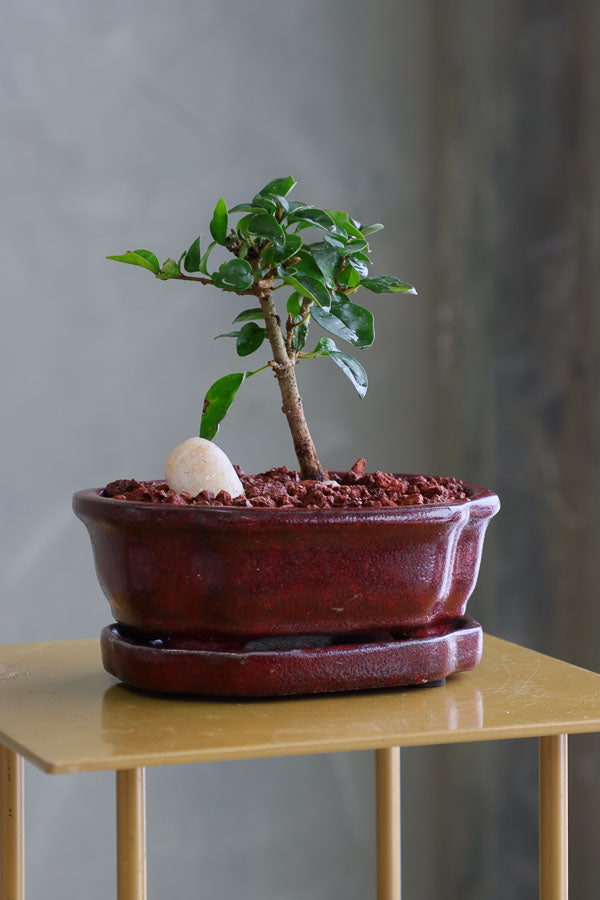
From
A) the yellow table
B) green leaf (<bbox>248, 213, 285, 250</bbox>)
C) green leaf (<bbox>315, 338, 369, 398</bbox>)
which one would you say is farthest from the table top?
green leaf (<bbox>248, 213, 285, 250</bbox>)

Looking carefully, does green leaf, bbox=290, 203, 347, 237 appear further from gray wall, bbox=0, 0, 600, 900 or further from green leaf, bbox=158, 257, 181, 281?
gray wall, bbox=0, 0, 600, 900

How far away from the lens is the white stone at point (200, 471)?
878mm

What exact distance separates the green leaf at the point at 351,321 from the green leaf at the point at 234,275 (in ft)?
0.22

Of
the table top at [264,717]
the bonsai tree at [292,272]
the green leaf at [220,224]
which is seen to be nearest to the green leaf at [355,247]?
the bonsai tree at [292,272]

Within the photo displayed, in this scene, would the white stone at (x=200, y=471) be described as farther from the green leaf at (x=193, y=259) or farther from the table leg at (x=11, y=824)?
the table leg at (x=11, y=824)

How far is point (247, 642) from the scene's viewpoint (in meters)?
0.82

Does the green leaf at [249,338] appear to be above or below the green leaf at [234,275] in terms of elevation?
below

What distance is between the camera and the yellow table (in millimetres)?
701

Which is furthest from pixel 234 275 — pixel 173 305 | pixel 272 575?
pixel 173 305

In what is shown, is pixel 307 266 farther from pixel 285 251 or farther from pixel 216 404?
pixel 216 404

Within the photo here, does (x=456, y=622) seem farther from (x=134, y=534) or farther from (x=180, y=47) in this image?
(x=180, y=47)

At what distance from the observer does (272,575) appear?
2.64 ft

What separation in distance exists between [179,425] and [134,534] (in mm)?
972

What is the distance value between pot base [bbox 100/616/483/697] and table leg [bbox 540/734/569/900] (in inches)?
3.9
